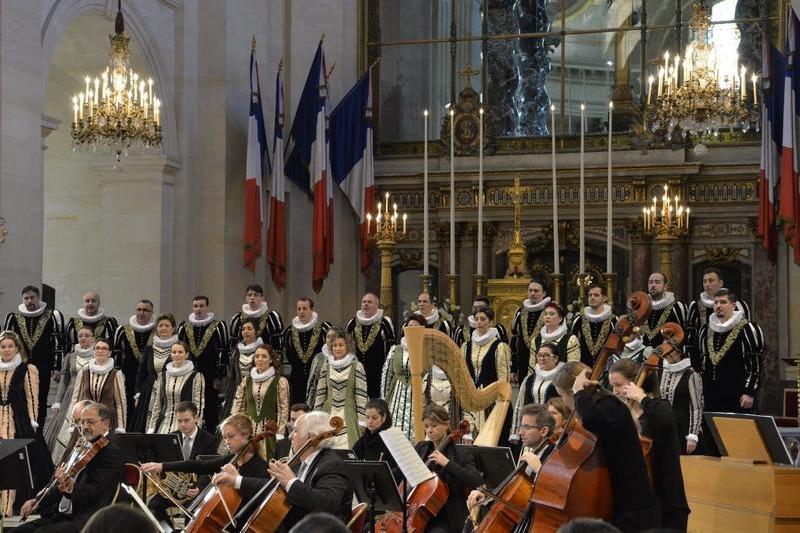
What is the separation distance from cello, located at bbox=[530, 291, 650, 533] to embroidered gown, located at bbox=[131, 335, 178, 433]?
745 centimetres

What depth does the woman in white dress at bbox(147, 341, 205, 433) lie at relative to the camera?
11602 mm

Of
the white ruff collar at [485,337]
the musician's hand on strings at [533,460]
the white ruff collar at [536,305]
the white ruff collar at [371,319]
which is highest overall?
the white ruff collar at [536,305]

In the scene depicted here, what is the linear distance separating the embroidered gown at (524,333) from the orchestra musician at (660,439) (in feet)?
21.1

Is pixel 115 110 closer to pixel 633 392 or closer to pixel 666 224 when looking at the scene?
pixel 666 224

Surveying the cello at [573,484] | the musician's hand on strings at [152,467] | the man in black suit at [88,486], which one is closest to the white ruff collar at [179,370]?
the man in black suit at [88,486]

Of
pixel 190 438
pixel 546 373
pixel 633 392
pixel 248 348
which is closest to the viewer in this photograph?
pixel 633 392

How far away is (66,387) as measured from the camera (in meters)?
12.3

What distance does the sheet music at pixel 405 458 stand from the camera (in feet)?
22.3

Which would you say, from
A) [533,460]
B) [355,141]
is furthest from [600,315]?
[355,141]

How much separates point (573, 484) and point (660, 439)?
2.68 feet

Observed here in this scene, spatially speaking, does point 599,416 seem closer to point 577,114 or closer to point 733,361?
point 733,361

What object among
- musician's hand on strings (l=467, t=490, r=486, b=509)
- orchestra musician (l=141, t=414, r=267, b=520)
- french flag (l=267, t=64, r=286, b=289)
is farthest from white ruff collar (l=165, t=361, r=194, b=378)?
french flag (l=267, t=64, r=286, b=289)

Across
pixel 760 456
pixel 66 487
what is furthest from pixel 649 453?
pixel 66 487

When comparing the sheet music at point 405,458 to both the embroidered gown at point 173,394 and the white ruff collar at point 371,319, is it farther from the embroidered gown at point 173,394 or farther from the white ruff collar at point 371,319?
the white ruff collar at point 371,319
